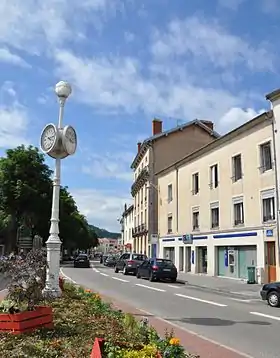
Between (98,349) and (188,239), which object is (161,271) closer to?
(188,239)

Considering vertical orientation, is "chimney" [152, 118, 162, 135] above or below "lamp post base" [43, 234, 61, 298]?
above

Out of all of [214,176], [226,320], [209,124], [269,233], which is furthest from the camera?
[209,124]

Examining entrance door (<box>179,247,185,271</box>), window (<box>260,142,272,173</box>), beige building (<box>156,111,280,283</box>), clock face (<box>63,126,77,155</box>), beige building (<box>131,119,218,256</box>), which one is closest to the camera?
clock face (<box>63,126,77,155</box>)

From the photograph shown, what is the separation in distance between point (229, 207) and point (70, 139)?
18.9 meters

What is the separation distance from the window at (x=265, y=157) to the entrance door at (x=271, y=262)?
4398mm

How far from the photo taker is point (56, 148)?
13172 millimetres

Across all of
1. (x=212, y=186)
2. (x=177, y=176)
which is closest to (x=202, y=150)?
(x=212, y=186)

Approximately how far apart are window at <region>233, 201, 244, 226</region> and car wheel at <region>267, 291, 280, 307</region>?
13026 mm

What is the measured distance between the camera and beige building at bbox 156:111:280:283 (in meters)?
25.6

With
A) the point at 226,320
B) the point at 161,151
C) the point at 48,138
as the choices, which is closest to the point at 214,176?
the point at 161,151

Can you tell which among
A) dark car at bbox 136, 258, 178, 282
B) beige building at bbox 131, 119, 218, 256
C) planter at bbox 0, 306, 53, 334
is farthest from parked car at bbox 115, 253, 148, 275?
planter at bbox 0, 306, 53, 334

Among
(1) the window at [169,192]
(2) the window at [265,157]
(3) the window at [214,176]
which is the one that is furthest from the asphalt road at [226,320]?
(1) the window at [169,192]

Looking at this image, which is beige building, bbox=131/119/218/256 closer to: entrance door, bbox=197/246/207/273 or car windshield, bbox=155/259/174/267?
entrance door, bbox=197/246/207/273

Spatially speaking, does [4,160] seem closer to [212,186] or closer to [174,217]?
[174,217]
